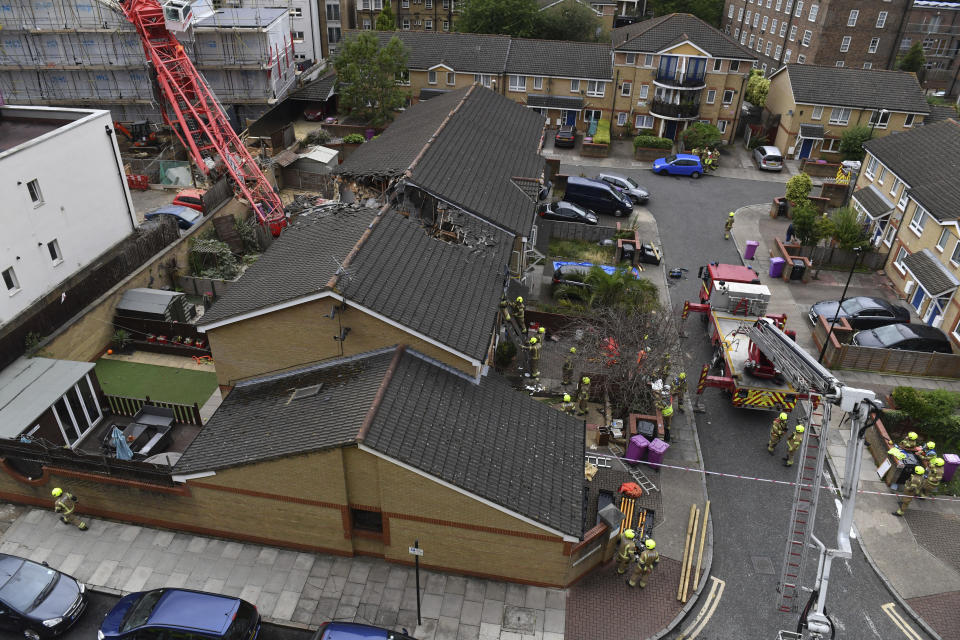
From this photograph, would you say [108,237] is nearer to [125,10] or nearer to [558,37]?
[125,10]

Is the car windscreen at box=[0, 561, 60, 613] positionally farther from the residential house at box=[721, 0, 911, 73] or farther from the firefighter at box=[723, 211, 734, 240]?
the residential house at box=[721, 0, 911, 73]

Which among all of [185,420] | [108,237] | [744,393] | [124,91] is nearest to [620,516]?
[744,393]

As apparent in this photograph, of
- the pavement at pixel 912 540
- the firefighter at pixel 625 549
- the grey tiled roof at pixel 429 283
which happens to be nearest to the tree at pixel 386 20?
the grey tiled roof at pixel 429 283

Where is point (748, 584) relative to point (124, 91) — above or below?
below

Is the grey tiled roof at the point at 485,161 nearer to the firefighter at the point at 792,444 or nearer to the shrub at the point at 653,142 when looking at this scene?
the firefighter at the point at 792,444

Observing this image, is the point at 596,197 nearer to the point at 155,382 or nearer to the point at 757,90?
the point at 757,90
